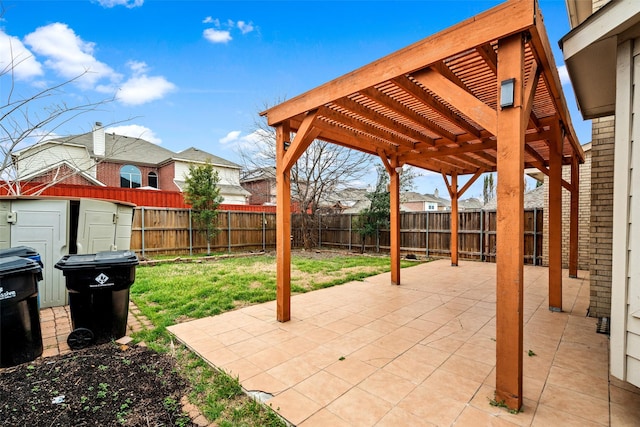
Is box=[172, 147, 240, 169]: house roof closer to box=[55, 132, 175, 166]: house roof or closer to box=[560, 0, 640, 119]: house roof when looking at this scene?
box=[55, 132, 175, 166]: house roof

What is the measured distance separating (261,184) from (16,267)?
67.6ft

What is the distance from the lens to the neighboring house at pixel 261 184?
13.2m

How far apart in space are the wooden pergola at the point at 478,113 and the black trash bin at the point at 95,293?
1.78 metres

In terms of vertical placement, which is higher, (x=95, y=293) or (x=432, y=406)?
(x=95, y=293)

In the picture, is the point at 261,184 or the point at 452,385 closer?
the point at 452,385

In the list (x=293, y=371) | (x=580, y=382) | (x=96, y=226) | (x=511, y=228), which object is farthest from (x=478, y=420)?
(x=96, y=226)

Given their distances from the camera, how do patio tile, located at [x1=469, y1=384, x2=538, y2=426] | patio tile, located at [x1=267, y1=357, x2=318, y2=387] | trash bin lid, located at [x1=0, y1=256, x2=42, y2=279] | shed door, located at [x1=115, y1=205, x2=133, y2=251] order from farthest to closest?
shed door, located at [x1=115, y1=205, x2=133, y2=251] → trash bin lid, located at [x1=0, y1=256, x2=42, y2=279] → patio tile, located at [x1=267, y1=357, x2=318, y2=387] → patio tile, located at [x1=469, y1=384, x2=538, y2=426]

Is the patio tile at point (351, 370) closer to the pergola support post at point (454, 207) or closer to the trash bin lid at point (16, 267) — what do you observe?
the trash bin lid at point (16, 267)

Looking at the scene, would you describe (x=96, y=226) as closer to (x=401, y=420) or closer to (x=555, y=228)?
(x=401, y=420)

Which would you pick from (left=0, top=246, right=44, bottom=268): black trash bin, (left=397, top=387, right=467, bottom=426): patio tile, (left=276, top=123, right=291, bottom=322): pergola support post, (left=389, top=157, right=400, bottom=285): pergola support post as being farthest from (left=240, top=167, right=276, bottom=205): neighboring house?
(left=397, top=387, right=467, bottom=426): patio tile

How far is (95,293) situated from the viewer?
306 centimetres

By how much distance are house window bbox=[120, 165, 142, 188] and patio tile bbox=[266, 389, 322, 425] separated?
21.1 m

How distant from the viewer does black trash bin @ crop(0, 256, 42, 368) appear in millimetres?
2561

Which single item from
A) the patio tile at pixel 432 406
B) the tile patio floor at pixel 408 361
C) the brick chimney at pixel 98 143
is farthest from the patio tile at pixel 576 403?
the brick chimney at pixel 98 143
